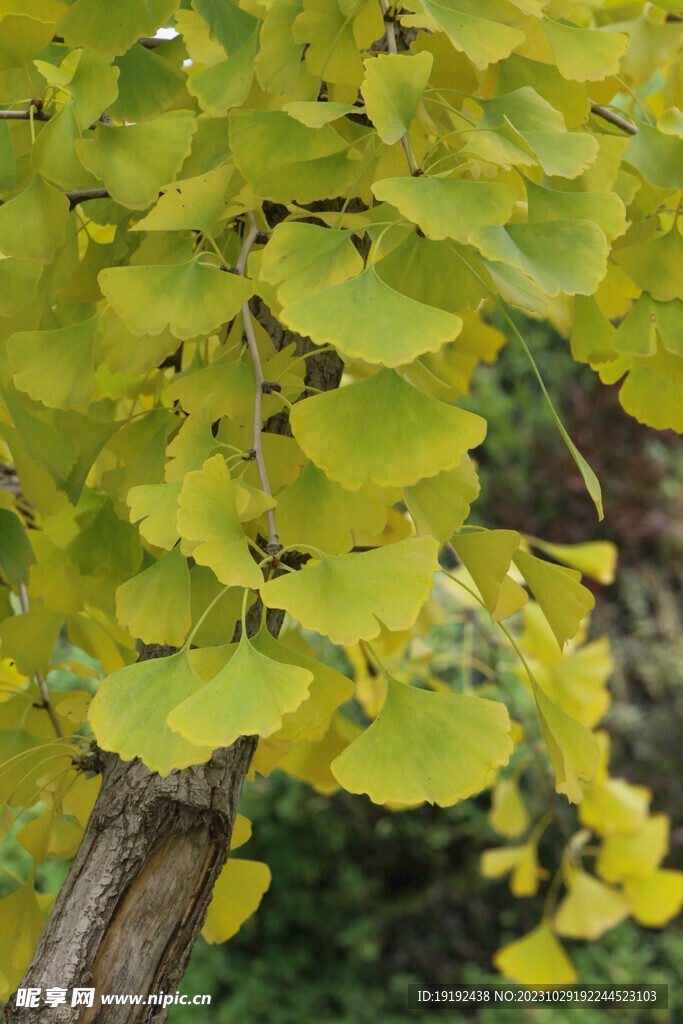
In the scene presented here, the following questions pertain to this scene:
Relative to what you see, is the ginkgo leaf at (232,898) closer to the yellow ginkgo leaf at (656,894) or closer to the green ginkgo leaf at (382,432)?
the green ginkgo leaf at (382,432)

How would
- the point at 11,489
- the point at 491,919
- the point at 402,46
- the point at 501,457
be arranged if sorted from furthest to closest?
the point at 501,457
the point at 491,919
the point at 11,489
the point at 402,46

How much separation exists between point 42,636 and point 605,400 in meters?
2.38

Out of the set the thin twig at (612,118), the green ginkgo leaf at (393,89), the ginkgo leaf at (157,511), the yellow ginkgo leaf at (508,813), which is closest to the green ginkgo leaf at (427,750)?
the ginkgo leaf at (157,511)

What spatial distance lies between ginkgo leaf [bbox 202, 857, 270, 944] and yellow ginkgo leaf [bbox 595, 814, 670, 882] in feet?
2.53

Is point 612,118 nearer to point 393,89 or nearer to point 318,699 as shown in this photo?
point 393,89

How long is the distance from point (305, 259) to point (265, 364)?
101mm

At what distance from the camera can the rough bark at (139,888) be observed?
0.46 meters

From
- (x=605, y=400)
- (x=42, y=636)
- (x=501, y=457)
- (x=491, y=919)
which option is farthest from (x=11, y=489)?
(x=605, y=400)

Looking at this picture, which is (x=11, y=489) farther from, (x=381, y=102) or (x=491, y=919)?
(x=491, y=919)

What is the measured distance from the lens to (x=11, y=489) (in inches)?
31.4

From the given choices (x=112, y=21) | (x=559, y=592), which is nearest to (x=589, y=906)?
(x=559, y=592)

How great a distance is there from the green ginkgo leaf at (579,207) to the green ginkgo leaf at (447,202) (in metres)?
0.06

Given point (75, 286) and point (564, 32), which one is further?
point (75, 286)

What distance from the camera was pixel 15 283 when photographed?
432 mm
